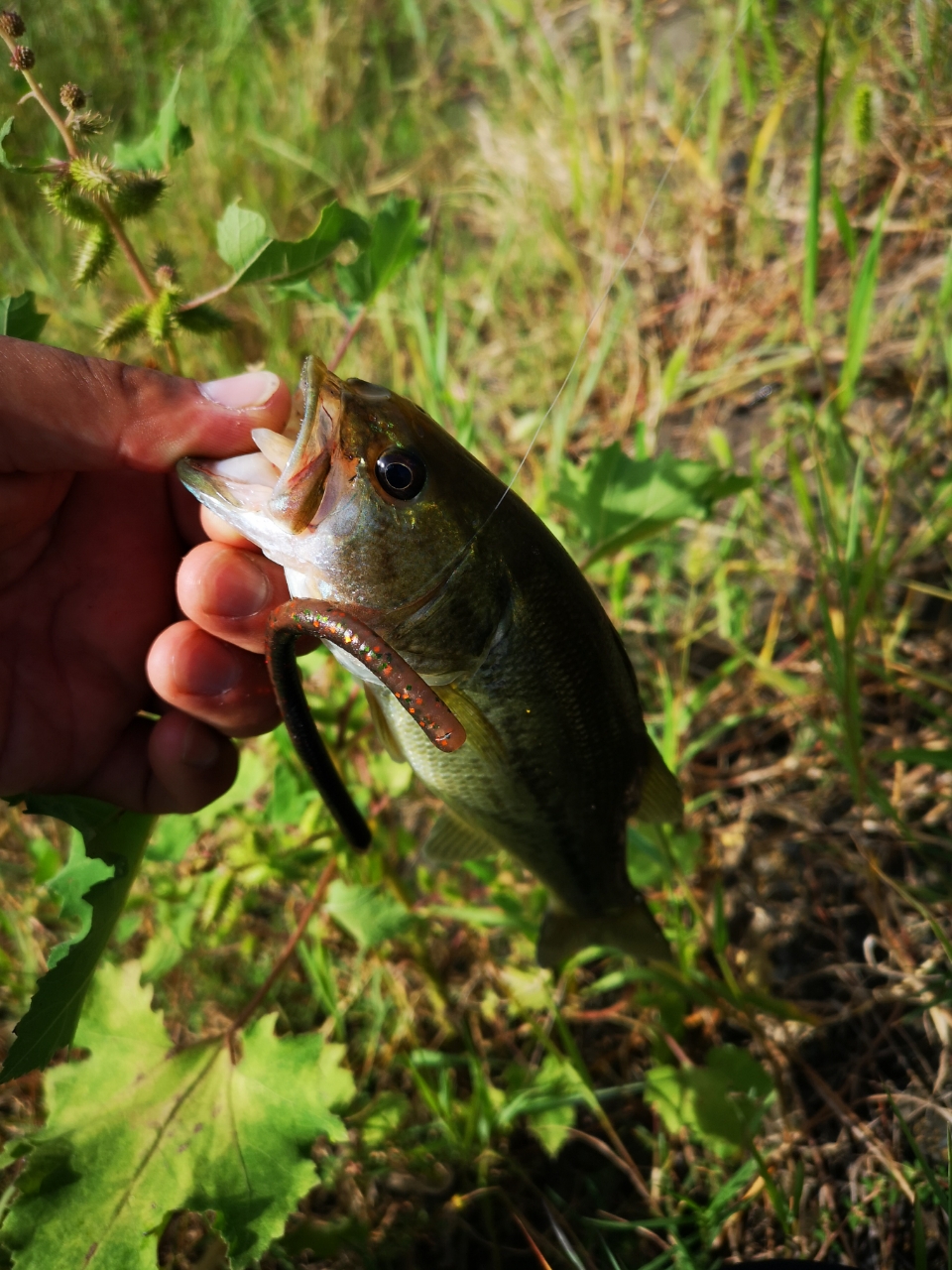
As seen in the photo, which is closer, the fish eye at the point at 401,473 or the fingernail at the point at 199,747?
the fish eye at the point at 401,473

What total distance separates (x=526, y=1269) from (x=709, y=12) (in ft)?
19.8

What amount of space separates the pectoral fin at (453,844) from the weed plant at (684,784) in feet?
0.66

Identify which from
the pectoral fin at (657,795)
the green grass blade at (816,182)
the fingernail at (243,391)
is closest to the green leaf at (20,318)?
the fingernail at (243,391)

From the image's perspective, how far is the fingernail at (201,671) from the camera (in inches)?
90.5

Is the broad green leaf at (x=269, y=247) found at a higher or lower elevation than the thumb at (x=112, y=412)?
higher

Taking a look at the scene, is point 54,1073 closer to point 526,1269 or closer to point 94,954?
point 94,954

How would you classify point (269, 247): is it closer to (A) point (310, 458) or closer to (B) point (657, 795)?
(A) point (310, 458)

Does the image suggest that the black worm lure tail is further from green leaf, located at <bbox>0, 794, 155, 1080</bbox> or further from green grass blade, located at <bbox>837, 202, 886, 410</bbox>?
green grass blade, located at <bbox>837, 202, 886, 410</bbox>

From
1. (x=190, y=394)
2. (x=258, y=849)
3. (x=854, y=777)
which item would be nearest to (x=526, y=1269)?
(x=258, y=849)

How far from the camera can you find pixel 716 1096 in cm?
264

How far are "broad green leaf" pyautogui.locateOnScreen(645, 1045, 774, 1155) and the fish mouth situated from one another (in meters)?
1.90

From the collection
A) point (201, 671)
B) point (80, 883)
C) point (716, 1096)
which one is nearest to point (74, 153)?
point (201, 671)

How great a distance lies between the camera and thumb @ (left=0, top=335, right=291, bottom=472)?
207 centimetres

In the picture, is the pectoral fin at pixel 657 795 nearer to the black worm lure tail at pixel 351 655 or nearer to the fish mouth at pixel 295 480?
the black worm lure tail at pixel 351 655
